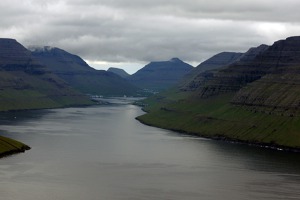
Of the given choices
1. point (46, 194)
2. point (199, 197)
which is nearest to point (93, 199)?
point (46, 194)

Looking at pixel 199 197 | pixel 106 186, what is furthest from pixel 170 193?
pixel 106 186

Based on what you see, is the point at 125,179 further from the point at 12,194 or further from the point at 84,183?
the point at 12,194

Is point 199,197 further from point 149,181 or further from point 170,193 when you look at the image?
point 149,181

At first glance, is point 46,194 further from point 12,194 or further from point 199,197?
point 199,197

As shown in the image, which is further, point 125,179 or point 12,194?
point 125,179

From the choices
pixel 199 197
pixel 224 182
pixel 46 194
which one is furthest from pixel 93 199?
pixel 224 182

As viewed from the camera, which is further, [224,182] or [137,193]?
[224,182]

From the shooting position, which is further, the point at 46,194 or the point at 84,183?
the point at 84,183
